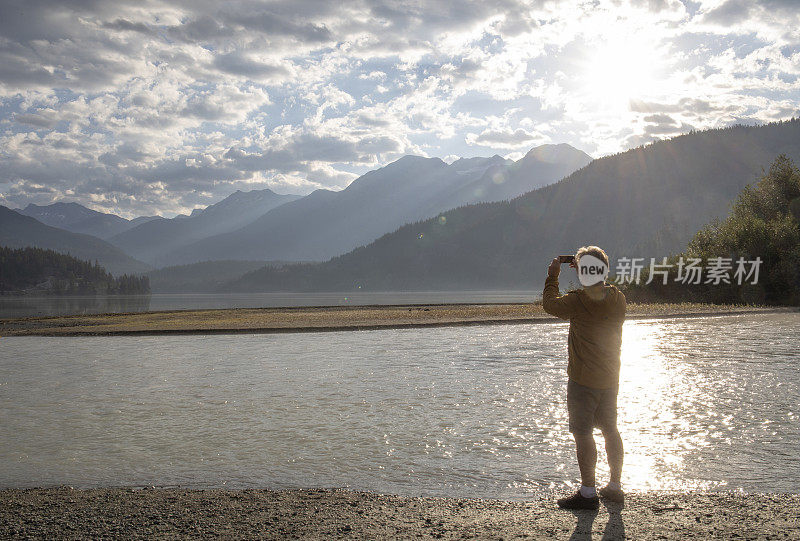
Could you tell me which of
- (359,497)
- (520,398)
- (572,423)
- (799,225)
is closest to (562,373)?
(520,398)

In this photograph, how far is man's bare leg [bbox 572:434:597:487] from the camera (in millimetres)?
5801

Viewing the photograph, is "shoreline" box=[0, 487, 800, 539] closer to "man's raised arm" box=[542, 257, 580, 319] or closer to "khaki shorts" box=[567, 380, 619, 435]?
"khaki shorts" box=[567, 380, 619, 435]

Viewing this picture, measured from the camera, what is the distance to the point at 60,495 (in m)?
6.12

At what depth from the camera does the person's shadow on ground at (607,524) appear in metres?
4.88

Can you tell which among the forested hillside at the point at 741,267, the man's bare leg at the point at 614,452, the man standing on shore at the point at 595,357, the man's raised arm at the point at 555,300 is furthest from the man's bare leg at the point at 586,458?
the forested hillside at the point at 741,267

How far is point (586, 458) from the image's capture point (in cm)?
586

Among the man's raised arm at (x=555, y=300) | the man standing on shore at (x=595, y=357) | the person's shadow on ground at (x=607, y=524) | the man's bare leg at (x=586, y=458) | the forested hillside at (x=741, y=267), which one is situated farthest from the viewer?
the forested hillside at (x=741, y=267)

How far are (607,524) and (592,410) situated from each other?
1.18 m

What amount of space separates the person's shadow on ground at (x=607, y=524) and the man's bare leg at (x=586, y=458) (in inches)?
11.0

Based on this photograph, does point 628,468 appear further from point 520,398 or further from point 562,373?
point 562,373

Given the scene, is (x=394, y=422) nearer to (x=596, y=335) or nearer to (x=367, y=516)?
(x=367, y=516)

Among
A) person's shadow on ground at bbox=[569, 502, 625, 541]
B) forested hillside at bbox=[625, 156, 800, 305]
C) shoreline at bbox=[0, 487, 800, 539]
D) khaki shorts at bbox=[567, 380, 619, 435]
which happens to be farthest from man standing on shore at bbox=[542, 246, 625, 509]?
forested hillside at bbox=[625, 156, 800, 305]

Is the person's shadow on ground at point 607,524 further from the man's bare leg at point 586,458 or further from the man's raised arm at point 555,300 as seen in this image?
the man's raised arm at point 555,300

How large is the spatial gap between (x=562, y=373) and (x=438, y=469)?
8154 mm
